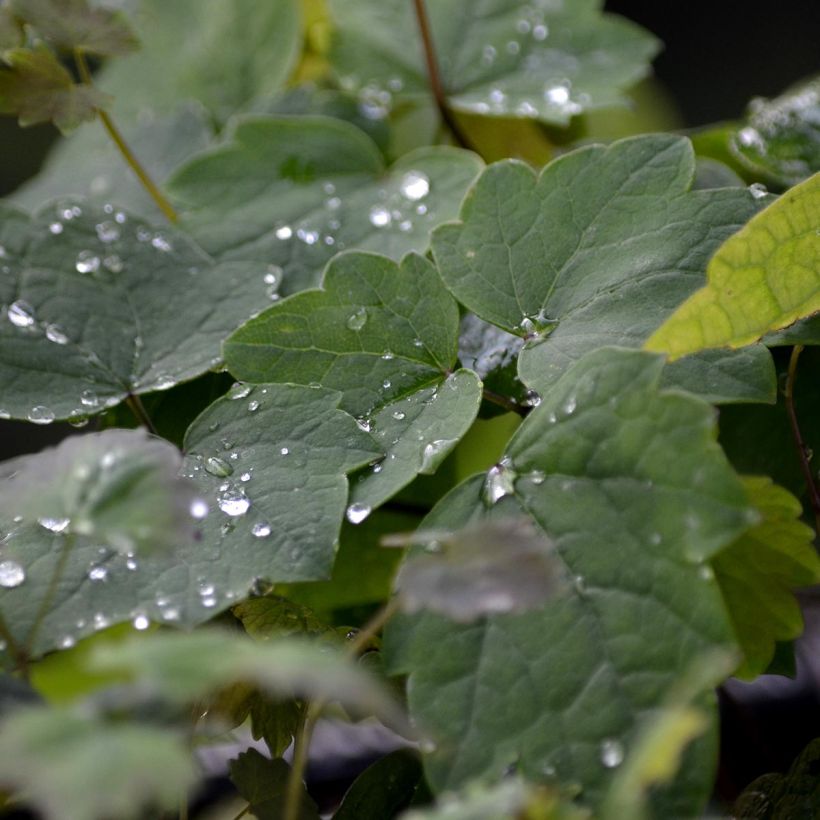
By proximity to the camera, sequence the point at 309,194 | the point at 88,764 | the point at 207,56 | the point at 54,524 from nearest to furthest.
Answer: the point at 88,764
the point at 54,524
the point at 309,194
the point at 207,56

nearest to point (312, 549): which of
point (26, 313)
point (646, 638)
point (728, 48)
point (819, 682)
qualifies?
point (646, 638)

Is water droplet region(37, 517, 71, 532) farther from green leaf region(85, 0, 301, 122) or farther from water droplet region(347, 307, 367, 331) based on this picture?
green leaf region(85, 0, 301, 122)

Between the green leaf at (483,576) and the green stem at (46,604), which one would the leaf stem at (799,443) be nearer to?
the green leaf at (483,576)

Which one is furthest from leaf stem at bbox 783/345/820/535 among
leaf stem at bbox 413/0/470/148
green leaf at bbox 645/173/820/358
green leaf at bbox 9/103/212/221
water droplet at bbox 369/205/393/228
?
green leaf at bbox 9/103/212/221

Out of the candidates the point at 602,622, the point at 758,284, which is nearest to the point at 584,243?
the point at 758,284

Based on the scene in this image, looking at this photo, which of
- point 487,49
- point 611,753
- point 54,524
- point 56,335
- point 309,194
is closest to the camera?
point 611,753

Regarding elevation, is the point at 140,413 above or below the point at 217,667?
below

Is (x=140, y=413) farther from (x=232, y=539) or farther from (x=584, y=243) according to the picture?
(x=584, y=243)
